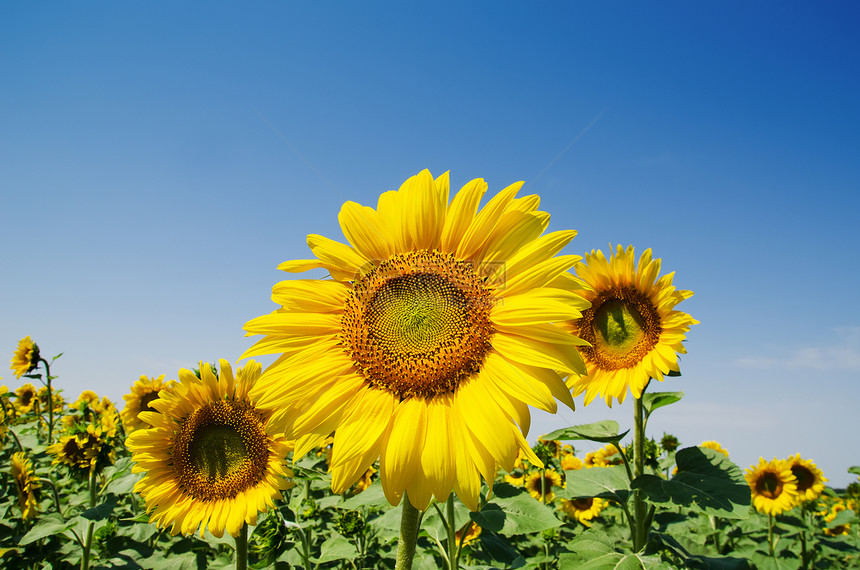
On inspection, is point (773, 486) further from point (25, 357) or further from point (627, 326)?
point (25, 357)

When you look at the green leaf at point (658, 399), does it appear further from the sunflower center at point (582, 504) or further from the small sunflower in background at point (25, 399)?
the small sunflower in background at point (25, 399)

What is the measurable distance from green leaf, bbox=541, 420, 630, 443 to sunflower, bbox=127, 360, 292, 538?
1719 mm

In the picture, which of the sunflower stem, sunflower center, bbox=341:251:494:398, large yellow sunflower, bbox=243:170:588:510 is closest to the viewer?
large yellow sunflower, bbox=243:170:588:510

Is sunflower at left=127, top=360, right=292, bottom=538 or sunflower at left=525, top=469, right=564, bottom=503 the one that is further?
sunflower at left=525, top=469, right=564, bottom=503

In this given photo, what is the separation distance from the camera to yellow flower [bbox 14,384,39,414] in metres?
10.1

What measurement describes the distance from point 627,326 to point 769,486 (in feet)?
17.1

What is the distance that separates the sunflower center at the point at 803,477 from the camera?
23.8 ft

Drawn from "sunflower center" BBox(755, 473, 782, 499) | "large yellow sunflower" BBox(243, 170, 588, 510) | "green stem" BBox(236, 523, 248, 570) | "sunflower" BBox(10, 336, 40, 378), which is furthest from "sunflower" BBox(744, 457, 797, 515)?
"sunflower" BBox(10, 336, 40, 378)

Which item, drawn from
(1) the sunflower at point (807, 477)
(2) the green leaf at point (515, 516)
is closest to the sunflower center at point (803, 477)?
(1) the sunflower at point (807, 477)

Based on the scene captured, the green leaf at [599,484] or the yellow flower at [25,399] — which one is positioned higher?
the yellow flower at [25,399]

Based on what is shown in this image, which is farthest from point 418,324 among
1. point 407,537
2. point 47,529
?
point 47,529

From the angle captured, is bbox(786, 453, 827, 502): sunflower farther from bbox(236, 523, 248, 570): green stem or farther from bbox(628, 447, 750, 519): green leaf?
bbox(236, 523, 248, 570): green stem

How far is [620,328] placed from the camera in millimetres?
3434

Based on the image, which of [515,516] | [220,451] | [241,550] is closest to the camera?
[241,550]
